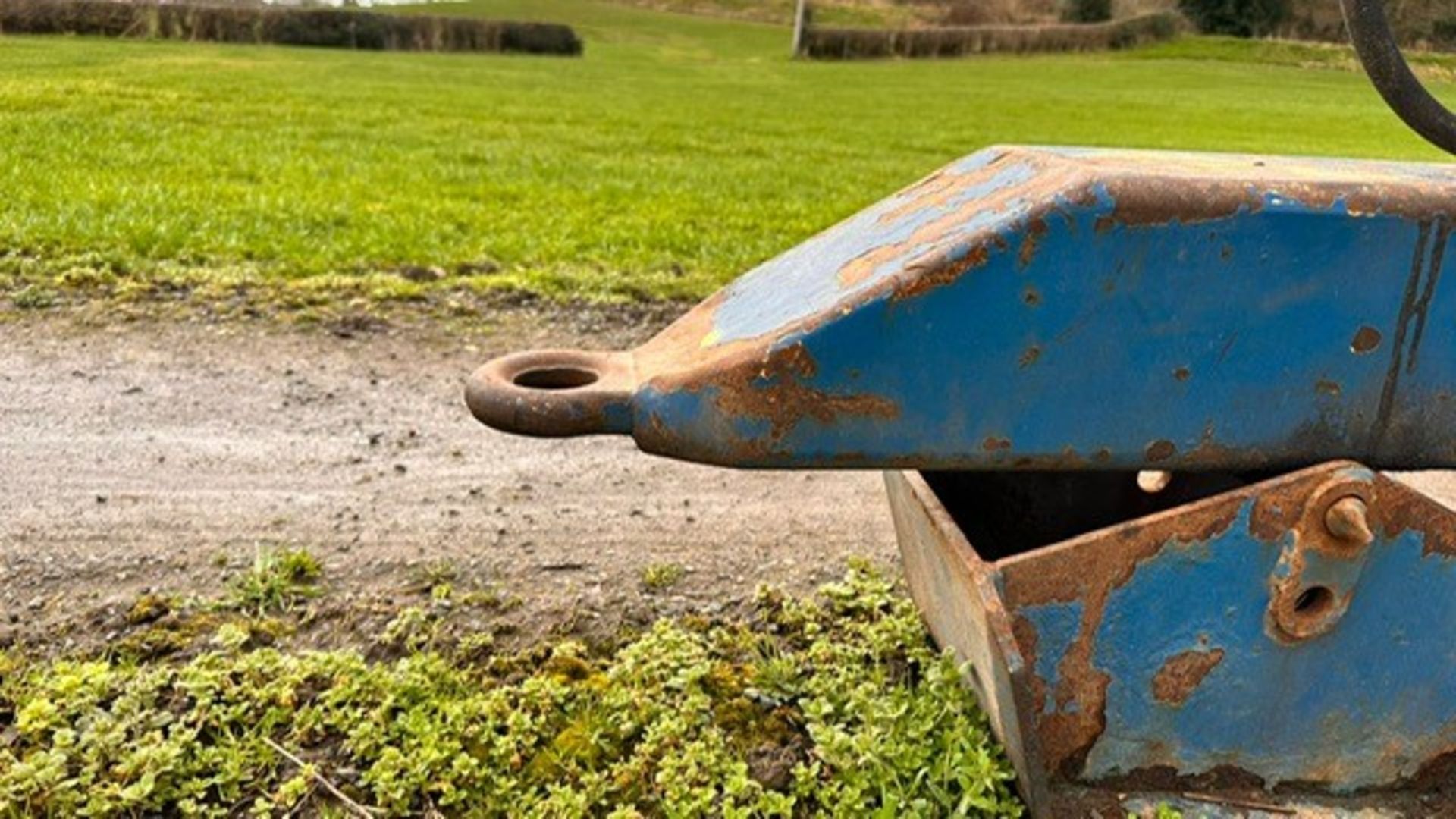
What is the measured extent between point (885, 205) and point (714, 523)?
133 centimetres

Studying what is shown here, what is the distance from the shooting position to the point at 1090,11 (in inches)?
1913

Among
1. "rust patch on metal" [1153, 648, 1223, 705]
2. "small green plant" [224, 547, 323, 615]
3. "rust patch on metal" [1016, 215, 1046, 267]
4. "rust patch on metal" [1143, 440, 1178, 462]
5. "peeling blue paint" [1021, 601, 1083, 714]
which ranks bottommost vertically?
"small green plant" [224, 547, 323, 615]

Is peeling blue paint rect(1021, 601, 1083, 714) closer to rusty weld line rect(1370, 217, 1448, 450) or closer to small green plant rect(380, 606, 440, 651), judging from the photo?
rusty weld line rect(1370, 217, 1448, 450)

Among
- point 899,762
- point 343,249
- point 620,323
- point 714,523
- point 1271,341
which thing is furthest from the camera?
point 343,249

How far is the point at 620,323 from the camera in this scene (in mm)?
5352

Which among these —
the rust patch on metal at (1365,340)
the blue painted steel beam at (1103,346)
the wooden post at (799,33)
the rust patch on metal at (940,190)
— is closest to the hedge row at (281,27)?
the wooden post at (799,33)

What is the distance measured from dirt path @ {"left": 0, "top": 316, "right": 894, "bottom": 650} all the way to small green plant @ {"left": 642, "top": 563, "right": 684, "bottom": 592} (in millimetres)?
21

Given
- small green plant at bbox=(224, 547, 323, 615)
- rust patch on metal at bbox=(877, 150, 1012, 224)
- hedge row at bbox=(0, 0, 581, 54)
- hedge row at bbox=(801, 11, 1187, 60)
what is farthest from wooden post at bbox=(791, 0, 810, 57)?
rust patch on metal at bbox=(877, 150, 1012, 224)

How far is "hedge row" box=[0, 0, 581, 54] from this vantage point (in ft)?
81.7

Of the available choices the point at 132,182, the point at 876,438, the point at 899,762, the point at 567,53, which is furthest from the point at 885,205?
the point at 567,53

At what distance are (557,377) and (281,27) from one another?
104 feet

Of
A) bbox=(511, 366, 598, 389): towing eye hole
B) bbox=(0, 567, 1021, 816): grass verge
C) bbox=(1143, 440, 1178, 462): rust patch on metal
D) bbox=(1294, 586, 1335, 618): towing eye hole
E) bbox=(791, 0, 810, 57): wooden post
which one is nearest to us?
bbox=(1143, 440, 1178, 462): rust patch on metal

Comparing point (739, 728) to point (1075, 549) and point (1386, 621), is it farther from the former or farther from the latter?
point (1386, 621)

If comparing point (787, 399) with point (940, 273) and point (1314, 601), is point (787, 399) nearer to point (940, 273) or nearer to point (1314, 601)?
point (940, 273)
